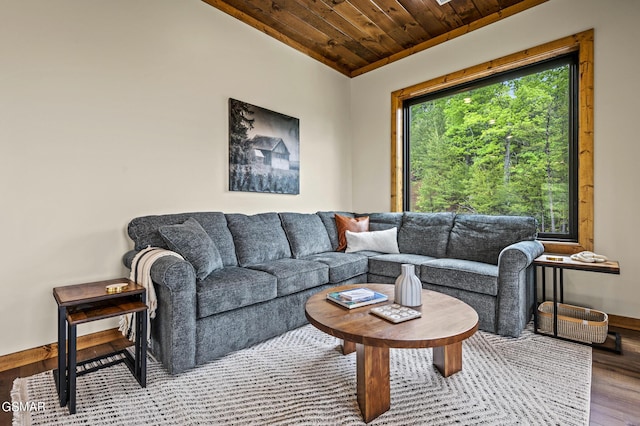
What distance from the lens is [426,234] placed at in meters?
3.30

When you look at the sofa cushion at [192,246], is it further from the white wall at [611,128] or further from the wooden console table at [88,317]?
the white wall at [611,128]

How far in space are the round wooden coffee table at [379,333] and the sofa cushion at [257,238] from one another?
1125 millimetres

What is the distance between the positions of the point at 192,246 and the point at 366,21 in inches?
112

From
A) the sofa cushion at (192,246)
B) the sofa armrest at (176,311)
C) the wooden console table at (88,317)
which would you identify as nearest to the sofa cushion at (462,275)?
the sofa cushion at (192,246)

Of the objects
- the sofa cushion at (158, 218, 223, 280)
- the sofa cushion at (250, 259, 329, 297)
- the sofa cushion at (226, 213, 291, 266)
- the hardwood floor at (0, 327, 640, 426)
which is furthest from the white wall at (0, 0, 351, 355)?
the sofa cushion at (250, 259, 329, 297)

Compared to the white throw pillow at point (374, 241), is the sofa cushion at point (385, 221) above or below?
above

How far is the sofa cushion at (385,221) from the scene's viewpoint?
11.8ft

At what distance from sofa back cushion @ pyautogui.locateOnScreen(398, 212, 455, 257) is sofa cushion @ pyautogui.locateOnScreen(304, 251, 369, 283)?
1.99 ft

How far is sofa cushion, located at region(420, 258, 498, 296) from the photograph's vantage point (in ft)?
7.80

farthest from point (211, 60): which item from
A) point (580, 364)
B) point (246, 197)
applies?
point (580, 364)

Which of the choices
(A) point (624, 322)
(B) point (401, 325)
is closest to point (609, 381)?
(A) point (624, 322)

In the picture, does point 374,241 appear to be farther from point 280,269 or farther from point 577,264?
point 577,264

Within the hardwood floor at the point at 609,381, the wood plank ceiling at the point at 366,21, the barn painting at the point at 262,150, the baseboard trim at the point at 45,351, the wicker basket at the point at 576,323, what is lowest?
the hardwood floor at the point at 609,381

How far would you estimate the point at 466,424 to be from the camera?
140 centimetres
